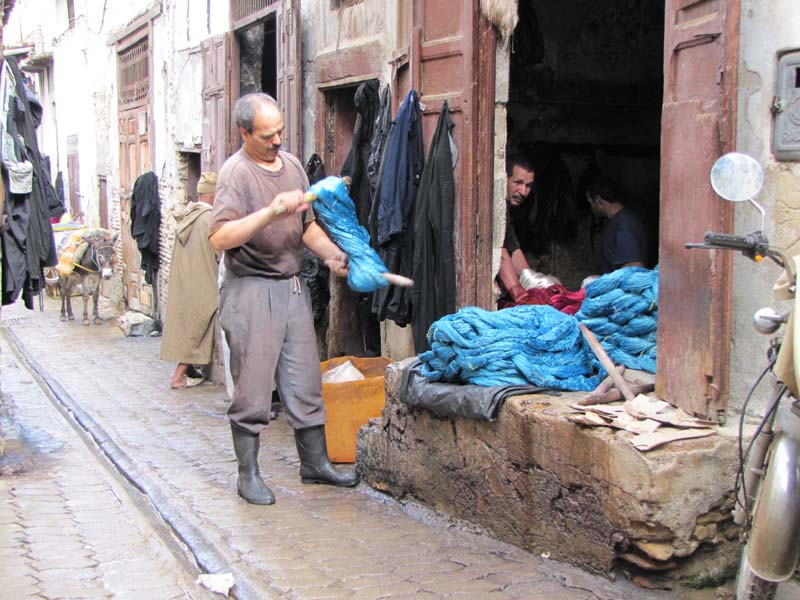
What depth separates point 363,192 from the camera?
7.91m

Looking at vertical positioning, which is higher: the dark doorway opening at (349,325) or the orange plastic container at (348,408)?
the dark doorway opening at (349,325)

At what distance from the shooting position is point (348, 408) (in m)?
6.51

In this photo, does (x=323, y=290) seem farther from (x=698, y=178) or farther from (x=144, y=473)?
(x=698, y=178)

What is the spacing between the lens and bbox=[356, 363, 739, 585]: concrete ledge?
407 cm

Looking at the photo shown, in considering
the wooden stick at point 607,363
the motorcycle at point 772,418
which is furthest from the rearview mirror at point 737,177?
the wooden stick at point 607,363

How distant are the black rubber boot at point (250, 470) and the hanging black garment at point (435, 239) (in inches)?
51.7

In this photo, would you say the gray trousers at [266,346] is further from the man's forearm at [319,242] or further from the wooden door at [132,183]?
the wooden door at [132,183]

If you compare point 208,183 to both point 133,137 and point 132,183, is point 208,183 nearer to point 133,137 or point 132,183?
point 133,137

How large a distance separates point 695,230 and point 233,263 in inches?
100

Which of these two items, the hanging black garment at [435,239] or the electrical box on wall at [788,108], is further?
the hanging black garment at [435,239]

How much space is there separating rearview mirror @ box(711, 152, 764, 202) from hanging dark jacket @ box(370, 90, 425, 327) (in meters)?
3.52

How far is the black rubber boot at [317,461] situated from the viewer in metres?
5.98

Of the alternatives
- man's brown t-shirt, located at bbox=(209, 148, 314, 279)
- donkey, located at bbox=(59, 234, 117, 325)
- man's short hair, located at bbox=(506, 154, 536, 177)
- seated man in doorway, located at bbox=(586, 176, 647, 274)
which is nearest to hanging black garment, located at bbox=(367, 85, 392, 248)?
man's short hair, located at bbox=(506, 154, 536, 177)

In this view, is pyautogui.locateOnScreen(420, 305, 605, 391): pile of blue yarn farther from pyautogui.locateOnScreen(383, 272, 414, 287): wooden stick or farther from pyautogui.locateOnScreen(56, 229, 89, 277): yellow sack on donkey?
pyautogui.locateOnScreen(56, 229, 89, 277): yellow sack on donkey
